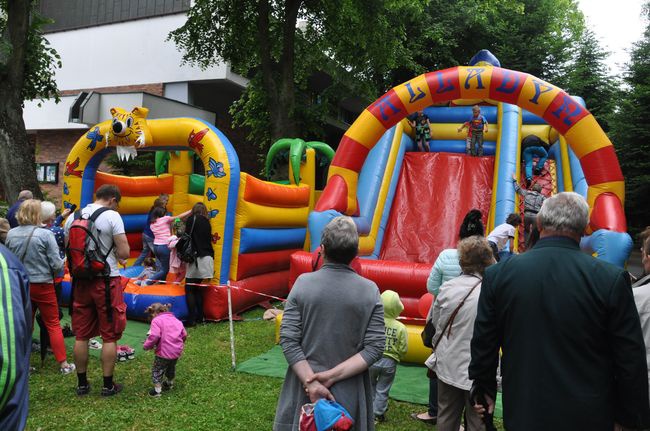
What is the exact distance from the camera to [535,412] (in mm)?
1959

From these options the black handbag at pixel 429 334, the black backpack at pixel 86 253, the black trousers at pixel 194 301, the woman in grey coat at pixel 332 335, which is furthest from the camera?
the black trousers at pixel 194 301

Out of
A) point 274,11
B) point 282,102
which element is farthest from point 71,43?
point 282,102

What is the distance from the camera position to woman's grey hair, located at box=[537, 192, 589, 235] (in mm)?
2029

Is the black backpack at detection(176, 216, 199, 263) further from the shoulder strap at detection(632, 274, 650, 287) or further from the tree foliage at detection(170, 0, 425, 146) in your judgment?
the tree foliage at detection(170, 0, 425, 146)

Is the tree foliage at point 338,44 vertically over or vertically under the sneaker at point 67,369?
over

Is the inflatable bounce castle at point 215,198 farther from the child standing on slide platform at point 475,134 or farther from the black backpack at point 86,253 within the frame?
the child standing on slide platform at point 475,134

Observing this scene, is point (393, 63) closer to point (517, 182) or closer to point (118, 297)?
point (517, 182)

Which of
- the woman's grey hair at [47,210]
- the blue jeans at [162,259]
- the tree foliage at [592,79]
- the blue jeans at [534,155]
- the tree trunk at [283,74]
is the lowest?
the blue jeans at [162,259]

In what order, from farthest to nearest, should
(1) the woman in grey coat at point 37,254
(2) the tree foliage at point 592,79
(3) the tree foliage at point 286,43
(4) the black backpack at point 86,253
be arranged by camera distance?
(2) the tree foliage at point 592,79
(3) the tree foliage at point 286,43
(1) the woman in grey coat at point 37,254
(4) the black backpack at point 86,253

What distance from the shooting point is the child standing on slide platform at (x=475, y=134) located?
8.84 m

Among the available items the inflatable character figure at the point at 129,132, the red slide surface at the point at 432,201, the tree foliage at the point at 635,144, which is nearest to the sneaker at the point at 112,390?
the inflatable character figure at the point at 129,132

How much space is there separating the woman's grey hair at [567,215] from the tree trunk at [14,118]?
896 cm

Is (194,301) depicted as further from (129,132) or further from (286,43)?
(286,43)

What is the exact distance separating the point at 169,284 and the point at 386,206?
3.40m
